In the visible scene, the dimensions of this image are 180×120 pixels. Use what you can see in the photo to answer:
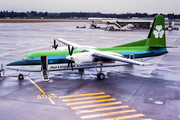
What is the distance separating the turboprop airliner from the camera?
77.0 feet

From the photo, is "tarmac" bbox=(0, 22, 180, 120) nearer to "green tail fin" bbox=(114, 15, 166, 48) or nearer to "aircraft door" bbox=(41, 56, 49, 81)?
"aircraft door" bbox=(41, 56, 49, 81)

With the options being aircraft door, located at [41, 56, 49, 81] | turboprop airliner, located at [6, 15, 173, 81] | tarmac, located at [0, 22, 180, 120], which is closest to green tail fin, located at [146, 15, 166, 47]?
turboprop airliner, located at [6, 15, 173, 81]

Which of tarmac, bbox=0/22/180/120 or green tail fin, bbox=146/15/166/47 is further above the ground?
green tail fin, bbox=146/15/166/47

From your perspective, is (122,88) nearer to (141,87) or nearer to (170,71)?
(141,87)

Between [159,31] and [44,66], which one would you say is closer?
[44,66]

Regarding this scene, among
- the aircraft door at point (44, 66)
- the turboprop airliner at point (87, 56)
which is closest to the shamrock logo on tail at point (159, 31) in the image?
the turboprop airliner at point (87, 56)

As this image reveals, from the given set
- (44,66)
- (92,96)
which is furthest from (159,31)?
(44,66)

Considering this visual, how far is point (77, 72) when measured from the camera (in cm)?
2883

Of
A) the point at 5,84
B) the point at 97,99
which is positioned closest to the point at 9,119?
the point at 97,99

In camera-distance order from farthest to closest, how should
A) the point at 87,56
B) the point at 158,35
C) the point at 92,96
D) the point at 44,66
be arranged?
the point at 158,35 → the point at 44,66 → the point at 87,56 → the point at 92,96

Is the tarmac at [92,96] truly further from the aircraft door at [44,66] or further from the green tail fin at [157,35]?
the green tail fin at [157,35]

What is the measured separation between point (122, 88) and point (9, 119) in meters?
11.7

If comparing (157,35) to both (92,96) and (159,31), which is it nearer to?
(159,31)

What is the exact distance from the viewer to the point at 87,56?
23.6 metres
